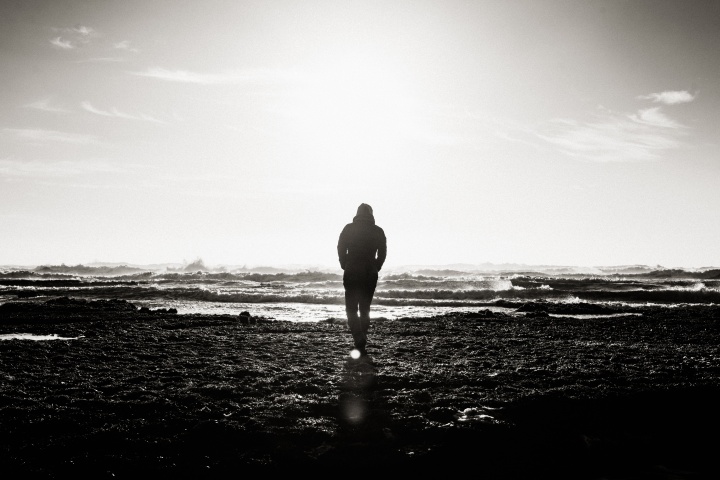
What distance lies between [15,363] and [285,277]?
43819mm

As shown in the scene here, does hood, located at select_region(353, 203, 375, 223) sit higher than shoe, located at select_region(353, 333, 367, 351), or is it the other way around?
hood, located at select_region(353, 203, 375, 223)

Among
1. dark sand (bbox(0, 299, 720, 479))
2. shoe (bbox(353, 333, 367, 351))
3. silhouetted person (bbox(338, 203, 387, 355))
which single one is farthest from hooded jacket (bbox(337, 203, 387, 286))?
dark sand (bbox(0, 299, 720, 479))

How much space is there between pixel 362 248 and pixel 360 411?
11.1 feet

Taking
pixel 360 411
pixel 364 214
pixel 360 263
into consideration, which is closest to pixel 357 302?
pixel 360 263

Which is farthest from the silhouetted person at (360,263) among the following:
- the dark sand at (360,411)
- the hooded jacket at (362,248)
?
the dark sand at (360,411)

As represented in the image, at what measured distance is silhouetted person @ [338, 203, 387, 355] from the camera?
7.45 meters

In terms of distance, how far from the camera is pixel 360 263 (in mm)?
7508

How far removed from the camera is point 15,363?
6.40 m

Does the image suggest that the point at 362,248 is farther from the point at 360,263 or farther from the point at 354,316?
the point at 354,316

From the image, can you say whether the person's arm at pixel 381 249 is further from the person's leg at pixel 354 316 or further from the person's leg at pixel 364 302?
the person's leg at pixel 354 316

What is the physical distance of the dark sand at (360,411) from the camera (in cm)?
366

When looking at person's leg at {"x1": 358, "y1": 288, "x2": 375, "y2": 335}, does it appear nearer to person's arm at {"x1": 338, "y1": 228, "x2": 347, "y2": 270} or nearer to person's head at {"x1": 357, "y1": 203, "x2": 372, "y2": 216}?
person's arm at {"x1": 338, "y1": 228, "x2": 347, "y2": 270}

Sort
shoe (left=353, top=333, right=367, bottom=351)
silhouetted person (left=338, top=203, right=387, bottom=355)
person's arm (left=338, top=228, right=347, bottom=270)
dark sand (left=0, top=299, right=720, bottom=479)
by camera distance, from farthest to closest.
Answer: person's arm (left=338, top=228, right=347, bottom=270) < silhouetted person (left=338, top=203, right=387, bottom=355) < shoe (left=353, top=333, right=367, bottom=351) < dark sand (left=0, top=299, right=720, bottom=479)

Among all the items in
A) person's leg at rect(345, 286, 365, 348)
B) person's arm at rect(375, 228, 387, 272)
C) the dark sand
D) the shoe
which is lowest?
the dark sand
